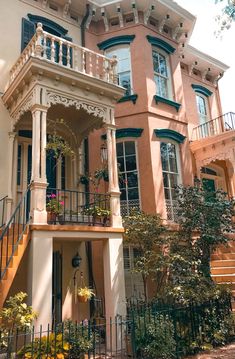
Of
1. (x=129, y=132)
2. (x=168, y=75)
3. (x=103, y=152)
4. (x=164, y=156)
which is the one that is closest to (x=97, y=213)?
(x=103, y=152)

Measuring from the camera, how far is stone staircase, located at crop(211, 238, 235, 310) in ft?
29.8

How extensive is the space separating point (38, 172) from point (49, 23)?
6278mm

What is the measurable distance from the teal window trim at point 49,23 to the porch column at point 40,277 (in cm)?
734

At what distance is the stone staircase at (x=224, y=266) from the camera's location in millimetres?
9075

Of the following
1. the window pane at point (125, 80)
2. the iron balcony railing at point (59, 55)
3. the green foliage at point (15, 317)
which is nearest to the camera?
the green foliage at point (15, 317)

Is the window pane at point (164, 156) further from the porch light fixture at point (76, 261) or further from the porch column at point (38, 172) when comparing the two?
the porch column at point (38, 172)

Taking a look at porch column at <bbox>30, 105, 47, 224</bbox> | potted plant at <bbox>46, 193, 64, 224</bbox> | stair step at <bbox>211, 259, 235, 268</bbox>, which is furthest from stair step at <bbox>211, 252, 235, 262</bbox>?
porch column at <bbox>30, 105, 47, 224</bbox>

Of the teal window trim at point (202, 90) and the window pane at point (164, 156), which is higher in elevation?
the teal window trim at point (202, 90)

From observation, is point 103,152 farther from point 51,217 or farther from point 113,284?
point 113,284

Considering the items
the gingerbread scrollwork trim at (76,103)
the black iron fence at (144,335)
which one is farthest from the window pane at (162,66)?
the black iron fence at (144,335)

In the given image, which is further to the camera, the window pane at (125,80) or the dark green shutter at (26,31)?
the window pane at (125,80)

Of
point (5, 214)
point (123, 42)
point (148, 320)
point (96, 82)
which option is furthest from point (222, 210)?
point (123, 42)

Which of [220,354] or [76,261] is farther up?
[76,261]

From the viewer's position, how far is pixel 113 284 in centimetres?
751
